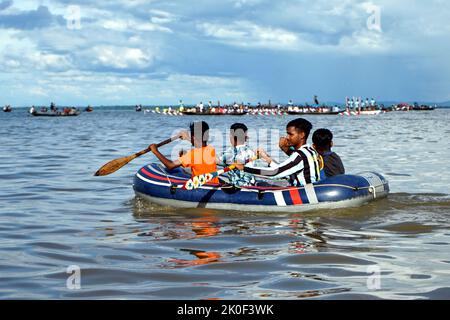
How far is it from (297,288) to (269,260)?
0.99 metres

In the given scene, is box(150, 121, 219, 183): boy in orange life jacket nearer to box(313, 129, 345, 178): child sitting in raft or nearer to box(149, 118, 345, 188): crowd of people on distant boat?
box(149, 118, 345, 188): crowd of people on distant boat

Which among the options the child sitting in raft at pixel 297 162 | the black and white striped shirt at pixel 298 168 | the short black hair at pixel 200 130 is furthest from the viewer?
the short black hair at pixel 200 130

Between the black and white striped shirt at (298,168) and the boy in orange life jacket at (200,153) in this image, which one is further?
the boy in orange life jacket at (200,153)

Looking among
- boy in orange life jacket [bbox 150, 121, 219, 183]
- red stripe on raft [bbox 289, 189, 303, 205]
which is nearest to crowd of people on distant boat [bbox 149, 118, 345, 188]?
boy in orange life jacket [bbox 150, 121, 219, 183]

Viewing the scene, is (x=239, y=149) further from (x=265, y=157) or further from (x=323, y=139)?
(x=323, y=139)

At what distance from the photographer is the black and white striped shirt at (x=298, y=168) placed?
27.2 ft

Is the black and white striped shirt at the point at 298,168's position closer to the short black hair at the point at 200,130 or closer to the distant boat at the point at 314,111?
the short black hair at the point at 200,130

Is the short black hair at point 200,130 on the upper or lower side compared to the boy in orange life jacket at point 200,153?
upper

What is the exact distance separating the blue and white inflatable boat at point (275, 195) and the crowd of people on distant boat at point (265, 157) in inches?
7.5

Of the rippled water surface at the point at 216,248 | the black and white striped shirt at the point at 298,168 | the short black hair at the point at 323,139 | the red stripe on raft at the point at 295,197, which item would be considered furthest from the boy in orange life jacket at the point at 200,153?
the short black hair at the point at 323,139

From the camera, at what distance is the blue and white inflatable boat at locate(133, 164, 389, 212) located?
859 centimetres

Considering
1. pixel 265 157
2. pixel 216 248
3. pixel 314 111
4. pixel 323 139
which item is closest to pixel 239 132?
pixel 265 157
